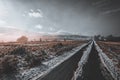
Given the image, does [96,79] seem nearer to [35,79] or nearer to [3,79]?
[35,79]

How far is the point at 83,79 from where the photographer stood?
387 inches

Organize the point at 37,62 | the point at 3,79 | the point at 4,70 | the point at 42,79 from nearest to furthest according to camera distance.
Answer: the point at 42,79 → the point at 3,79 → the point at 4,70 → the point at 37,62

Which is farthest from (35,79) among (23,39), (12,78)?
(23,39)

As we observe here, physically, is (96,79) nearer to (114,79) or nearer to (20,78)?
(114,79)

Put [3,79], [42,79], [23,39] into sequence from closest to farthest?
1. [42,79]
2. [3,79]
3. [23,39]

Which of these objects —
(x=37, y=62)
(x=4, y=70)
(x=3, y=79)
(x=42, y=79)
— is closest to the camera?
(x=42, y=79)

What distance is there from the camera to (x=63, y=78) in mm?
→ 9844

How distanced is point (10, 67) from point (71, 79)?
263 inches

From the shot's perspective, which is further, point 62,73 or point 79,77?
point 62,73

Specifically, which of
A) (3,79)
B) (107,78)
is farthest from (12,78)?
(107,78)

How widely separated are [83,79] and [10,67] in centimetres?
729

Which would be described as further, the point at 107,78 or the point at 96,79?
the point at 107,78

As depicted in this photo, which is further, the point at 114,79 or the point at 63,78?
the point at 114,79

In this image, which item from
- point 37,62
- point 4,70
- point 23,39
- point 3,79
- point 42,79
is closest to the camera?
point 42,79
